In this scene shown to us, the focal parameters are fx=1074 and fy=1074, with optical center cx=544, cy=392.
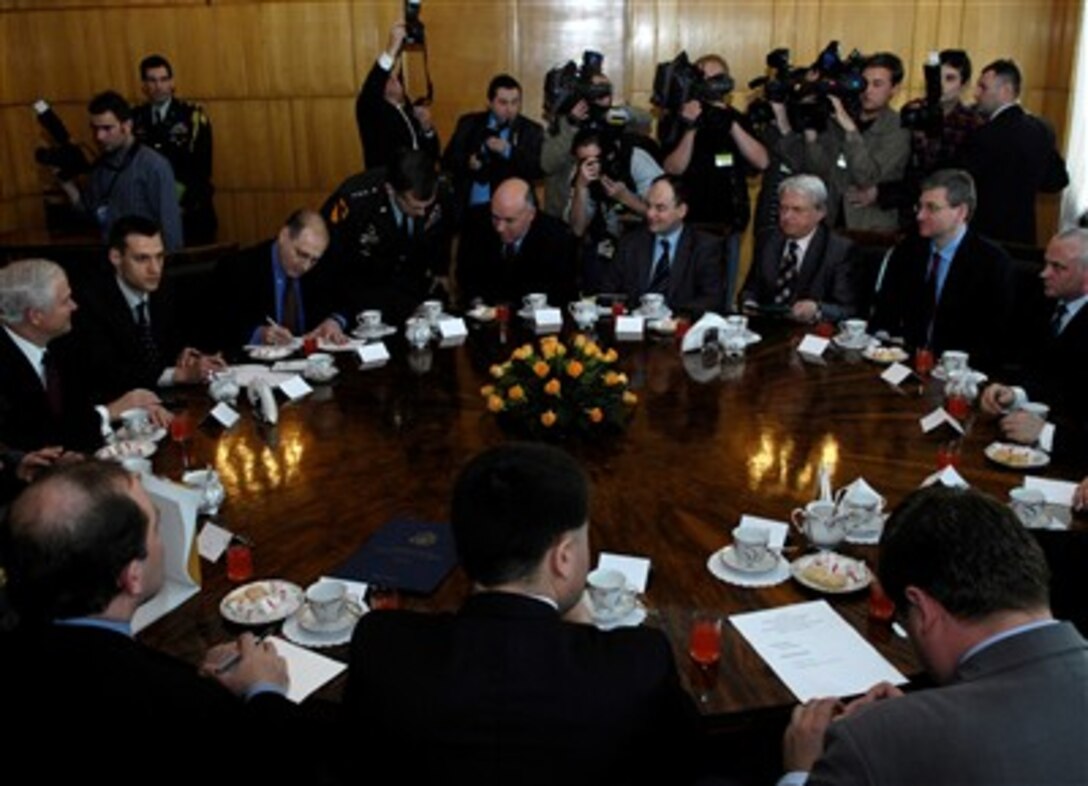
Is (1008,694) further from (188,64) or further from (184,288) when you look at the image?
(188,64)

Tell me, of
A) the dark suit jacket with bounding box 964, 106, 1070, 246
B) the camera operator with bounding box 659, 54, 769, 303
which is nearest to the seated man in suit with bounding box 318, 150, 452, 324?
the camera operator with bounding box 659, 54, 769, 303

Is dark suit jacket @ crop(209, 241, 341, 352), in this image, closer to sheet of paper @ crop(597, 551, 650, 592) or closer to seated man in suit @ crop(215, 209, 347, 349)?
seated man in suit @ crop(215, 209, 347, 349)

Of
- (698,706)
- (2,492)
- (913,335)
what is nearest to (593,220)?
(913,335)

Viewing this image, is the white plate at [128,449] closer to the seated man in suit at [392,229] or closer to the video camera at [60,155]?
the seated man in suit at [392,229]

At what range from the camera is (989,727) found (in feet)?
4.74

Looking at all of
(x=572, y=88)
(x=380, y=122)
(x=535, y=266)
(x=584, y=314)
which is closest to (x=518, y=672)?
(x=584, y=314)

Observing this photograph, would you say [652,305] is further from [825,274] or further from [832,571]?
[832,571]

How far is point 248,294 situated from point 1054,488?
3289mm

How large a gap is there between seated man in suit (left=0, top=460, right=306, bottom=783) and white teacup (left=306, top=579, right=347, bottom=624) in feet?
0.53

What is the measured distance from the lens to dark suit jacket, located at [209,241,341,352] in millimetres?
4668

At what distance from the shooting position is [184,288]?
5.18 m

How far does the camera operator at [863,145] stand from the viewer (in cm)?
579

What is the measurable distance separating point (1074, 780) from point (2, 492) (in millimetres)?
2886

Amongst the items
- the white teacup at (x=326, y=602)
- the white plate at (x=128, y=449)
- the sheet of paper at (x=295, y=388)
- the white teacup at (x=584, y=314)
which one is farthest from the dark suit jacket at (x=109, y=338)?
the white teacup at (x=326, y=602)
